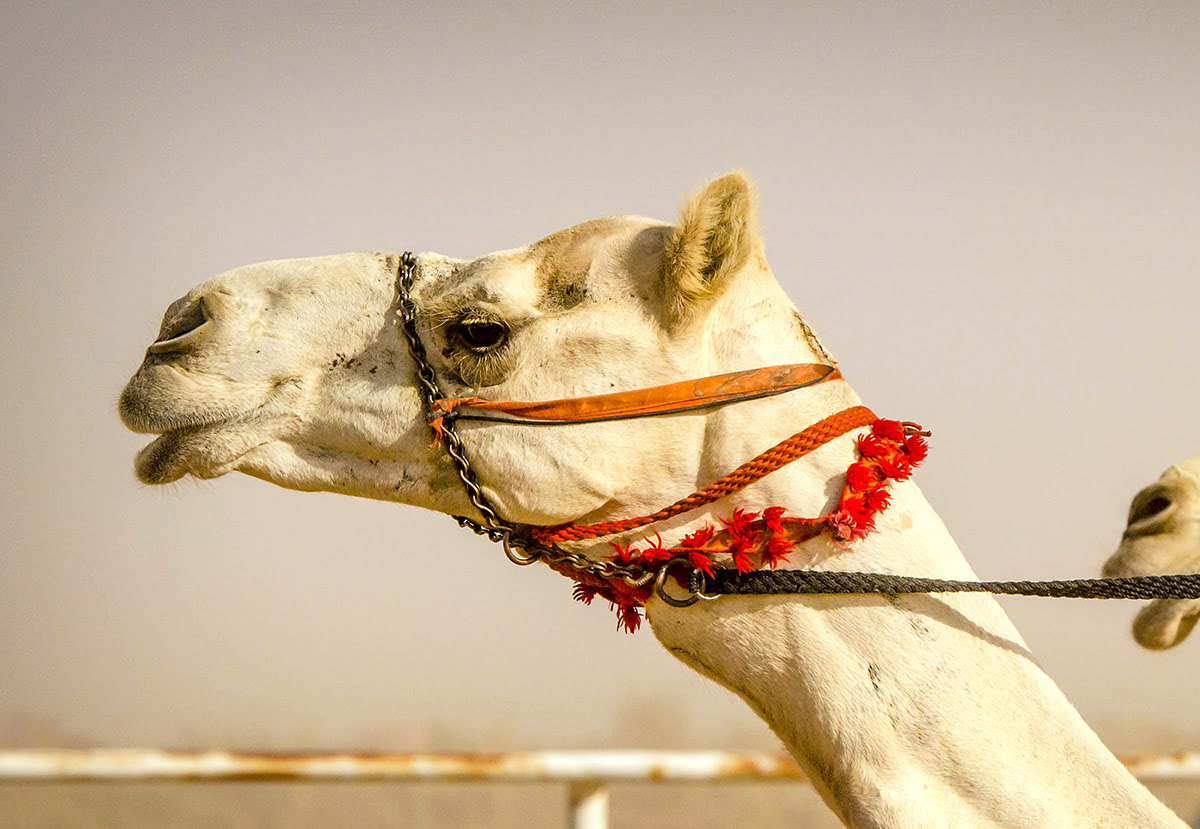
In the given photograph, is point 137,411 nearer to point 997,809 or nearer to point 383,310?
point 383,310

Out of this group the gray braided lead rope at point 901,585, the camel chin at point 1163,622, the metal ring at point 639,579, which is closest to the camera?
the gray braided lead rope at point 901,585

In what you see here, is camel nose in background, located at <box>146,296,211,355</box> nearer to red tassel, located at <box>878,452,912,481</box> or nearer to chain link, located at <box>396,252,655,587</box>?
chain link, located at <box>396,252,655,587</box>

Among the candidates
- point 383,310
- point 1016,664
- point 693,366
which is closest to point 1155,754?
point 1016,664

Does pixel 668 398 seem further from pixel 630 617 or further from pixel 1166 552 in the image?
pixel 1166 552

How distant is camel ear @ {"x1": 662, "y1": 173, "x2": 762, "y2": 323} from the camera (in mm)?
2029

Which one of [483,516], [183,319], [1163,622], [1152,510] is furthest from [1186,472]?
[183,319]

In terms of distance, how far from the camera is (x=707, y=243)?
6.72 feet

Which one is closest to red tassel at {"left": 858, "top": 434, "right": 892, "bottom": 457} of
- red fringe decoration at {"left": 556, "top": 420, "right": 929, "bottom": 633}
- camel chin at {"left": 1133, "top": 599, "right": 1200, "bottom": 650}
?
red fringe decoration at {"left": 556, "top": 420, "right": 929, "bottom": 633}

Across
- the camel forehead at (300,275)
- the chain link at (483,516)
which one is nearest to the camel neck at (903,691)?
the chain link at (483,516)

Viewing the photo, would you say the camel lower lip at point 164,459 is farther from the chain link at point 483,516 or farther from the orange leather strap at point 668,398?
the orange leather strap at point 668,398

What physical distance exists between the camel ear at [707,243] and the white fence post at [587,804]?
2111 mm

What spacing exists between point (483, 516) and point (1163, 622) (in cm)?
225

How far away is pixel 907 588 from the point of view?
186 cm

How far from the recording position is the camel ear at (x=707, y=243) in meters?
2.03
